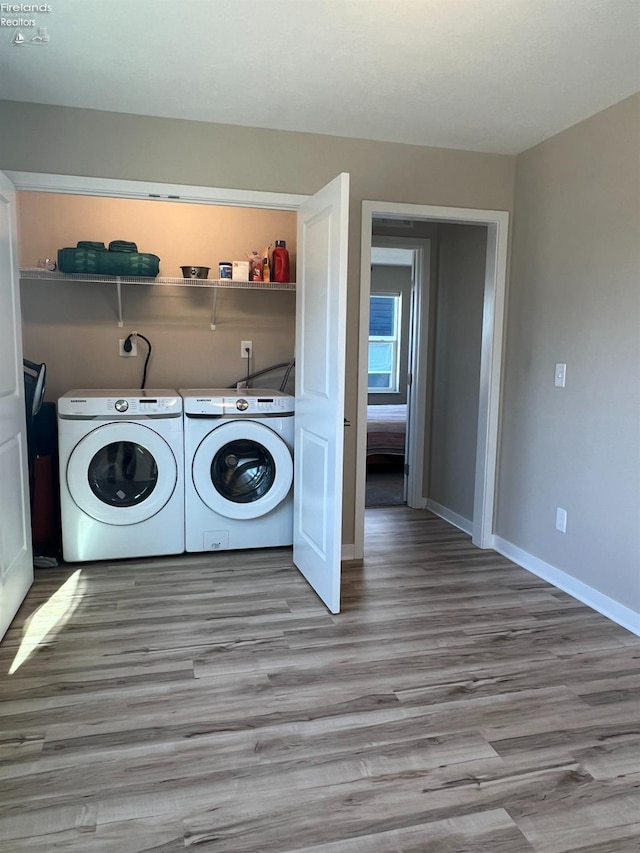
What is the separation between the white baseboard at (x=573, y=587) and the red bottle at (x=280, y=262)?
2.16 metres

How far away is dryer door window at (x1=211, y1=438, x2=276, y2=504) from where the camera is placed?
3608mm

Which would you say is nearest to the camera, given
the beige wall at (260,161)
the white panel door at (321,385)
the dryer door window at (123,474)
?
the white panel door at (321,385)

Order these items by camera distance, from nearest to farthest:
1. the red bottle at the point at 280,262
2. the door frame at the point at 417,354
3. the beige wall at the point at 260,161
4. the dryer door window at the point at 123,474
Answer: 1. the beige wall at the point at 260,161
2. the dryer door window at the point at 123,474
3. the red bottle at the point at 280,262
4. the door frame at the point at 417,354

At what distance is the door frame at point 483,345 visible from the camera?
3410mm

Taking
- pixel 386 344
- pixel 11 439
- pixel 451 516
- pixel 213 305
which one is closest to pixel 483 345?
pixel 451 516

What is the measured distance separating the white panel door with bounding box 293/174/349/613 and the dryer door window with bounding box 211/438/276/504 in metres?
0.25

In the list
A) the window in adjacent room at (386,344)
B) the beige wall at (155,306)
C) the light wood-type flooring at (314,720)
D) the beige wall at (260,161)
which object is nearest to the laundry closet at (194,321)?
the beige wall at (155,306)

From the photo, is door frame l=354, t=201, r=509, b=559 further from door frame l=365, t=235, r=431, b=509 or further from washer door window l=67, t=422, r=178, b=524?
washer door window l=67, t=422, r=178, b=524

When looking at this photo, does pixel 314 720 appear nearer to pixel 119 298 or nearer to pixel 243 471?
pixel 243 471

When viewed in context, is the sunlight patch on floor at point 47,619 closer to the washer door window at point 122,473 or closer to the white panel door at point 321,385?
the washer door window at point 122,473

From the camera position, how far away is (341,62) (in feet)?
7.93

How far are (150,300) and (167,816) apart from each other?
3185 millimetres

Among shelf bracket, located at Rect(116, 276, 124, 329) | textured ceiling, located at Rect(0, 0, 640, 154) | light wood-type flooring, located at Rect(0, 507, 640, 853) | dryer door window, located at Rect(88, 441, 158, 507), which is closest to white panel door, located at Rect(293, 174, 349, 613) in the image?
light wood-type flooring, located at Rect(0, 507, 640, 853)

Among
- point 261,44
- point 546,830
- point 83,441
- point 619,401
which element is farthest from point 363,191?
point 546,830
